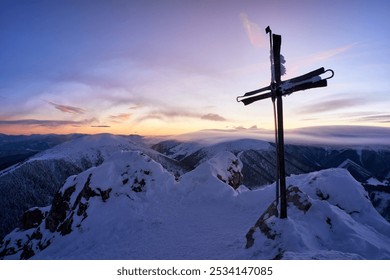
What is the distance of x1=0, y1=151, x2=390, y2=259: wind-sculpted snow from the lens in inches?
446

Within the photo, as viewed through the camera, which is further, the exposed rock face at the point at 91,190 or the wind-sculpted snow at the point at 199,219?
the exposed rock face at the point at 91,190

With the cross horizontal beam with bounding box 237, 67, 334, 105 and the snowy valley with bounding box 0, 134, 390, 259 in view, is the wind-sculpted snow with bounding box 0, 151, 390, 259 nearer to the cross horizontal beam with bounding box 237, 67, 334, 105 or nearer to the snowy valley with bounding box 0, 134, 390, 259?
the snowy valley with bounding box 0, 134, 390, 259

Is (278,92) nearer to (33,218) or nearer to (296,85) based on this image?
(296,85)

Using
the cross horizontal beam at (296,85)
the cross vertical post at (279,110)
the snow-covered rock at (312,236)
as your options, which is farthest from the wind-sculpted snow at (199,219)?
the cross horizontal beam at (296,85)

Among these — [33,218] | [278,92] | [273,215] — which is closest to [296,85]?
[278,92]

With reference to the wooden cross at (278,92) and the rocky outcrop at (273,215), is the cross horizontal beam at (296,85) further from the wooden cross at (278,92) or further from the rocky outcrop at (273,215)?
the rocky outcrop at (273,215)

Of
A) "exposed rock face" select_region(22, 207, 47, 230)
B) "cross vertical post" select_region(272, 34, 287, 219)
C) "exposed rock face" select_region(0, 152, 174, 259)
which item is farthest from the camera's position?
"exposed rock face" select_region(22, 207, 47, 230)

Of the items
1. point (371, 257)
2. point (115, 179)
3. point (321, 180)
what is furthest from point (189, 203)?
point (371, 257)

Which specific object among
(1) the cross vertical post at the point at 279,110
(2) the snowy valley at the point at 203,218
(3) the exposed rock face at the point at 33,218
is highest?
(1) the cross vertical post at the point at 279,110

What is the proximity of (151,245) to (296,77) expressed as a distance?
1299 centimetres

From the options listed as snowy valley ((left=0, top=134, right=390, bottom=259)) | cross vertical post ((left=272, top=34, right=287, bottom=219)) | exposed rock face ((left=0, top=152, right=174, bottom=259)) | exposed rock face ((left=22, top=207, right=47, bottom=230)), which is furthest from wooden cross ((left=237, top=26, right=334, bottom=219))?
exposed rock face ((left=22, top=207, right=47, bottom=230))

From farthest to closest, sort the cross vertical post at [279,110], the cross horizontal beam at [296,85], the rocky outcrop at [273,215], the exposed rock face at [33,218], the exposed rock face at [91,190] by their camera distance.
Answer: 1. the exposed rock face at [33,218]
2. the exposed rock face at [91,190]
3. the rocky outcrop at [273,215]
4. the cross vertical post at [279,110]
5. the cross horizontal beam at [296,85]

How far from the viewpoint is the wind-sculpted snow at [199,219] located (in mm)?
11320

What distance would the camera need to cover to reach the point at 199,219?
2038cm
